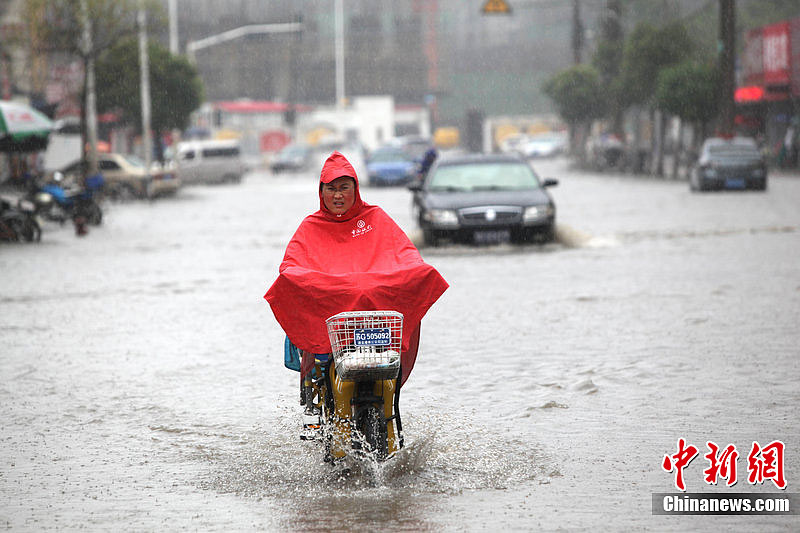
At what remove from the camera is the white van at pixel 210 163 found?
5456cm

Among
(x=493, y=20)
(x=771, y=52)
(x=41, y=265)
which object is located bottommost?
(x=41, y=265)

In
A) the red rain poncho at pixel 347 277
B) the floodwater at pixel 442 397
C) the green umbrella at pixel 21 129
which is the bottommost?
the floodwater at pixel 442 397

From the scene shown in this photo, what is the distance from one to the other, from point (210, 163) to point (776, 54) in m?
22.8

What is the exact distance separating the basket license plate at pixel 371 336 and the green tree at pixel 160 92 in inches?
1711

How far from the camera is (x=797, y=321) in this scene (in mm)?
11094

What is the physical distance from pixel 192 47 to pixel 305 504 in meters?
51.6

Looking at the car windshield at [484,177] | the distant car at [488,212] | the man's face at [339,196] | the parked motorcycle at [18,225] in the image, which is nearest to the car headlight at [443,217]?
the distant car at [488,212]

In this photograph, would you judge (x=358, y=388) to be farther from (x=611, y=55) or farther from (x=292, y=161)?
(x=611, y=55)

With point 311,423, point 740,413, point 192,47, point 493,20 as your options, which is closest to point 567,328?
point 740,413

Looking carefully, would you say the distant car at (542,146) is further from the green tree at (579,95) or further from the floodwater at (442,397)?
the floodwater at (442,397)

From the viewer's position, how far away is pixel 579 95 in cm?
7188

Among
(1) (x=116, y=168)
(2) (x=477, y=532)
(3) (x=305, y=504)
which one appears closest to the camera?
(2) (x=477, y=532)

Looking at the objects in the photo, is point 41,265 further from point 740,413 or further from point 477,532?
point 477,532

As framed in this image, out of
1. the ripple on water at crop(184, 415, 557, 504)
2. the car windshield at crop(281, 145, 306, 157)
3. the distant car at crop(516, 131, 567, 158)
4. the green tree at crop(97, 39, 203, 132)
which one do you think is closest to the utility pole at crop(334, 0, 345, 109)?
the distant car at crop(516, 131, 567, 158)
